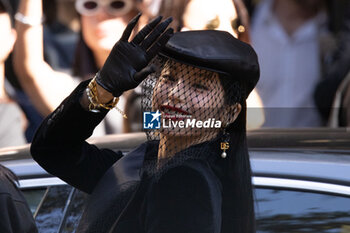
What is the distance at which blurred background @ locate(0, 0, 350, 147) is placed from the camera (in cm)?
371

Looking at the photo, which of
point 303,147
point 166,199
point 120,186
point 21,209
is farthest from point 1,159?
point 303,147

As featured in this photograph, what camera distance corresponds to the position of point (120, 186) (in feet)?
6.66

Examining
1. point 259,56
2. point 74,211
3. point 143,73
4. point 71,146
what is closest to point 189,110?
point 143,73

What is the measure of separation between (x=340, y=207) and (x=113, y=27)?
84.4 inches

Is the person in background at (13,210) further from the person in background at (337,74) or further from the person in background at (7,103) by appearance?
the person in background at (337,74)

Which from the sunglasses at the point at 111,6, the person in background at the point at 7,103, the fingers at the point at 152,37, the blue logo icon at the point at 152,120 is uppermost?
the fingers at the point at 152,37

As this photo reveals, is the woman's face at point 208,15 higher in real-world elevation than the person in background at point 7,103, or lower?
higher

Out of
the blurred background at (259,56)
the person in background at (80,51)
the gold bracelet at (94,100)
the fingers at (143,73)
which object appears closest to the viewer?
the fingers at (143,73)

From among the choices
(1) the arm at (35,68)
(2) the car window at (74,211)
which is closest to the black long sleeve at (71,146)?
(2) the car window at (74,211)

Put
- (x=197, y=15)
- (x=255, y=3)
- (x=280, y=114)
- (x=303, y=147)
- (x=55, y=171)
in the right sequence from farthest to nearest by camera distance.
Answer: (x=255, y=3) < (x=280, y=114) < (x=197, y=15) < (x=303, y=147) < (x=55, y=171)

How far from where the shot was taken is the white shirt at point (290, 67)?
147 inches

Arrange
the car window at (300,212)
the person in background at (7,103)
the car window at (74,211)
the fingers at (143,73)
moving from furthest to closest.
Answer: the person in background at (7,103) → the car window at (74,211) → the car window at (300,212) → the fingers at (143,73)

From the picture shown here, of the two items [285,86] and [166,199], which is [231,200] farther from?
[285,86]

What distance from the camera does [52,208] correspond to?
7.41ft
